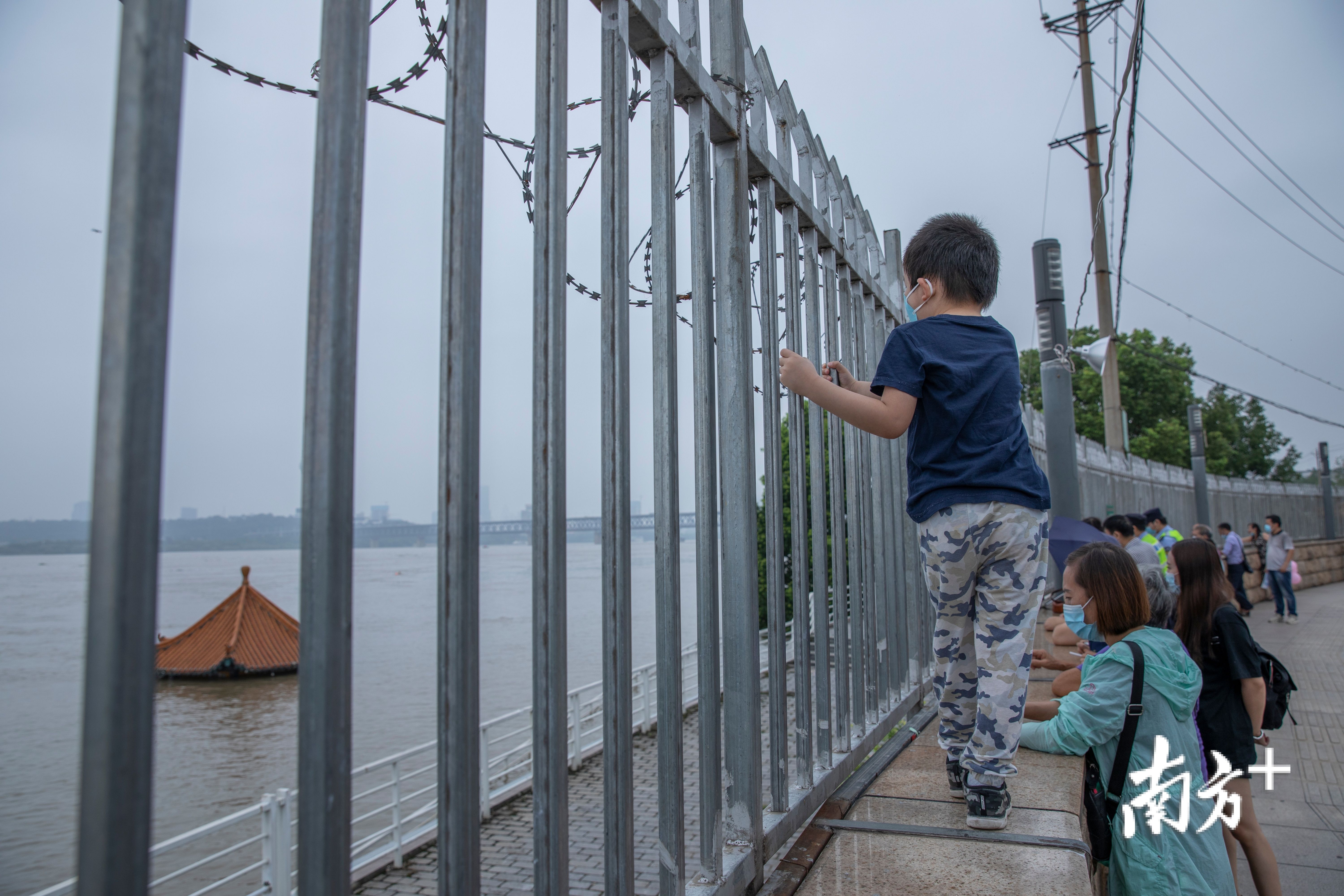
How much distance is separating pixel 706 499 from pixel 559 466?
0.70 m

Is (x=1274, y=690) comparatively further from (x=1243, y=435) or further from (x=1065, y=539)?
(x=1243, y=435)

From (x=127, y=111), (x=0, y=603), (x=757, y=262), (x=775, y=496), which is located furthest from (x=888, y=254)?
(x=0, y=603)

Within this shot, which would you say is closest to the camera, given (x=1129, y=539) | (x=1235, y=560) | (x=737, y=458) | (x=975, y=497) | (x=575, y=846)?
(x=737, y=458)

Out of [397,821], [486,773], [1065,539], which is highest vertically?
[1065,539]

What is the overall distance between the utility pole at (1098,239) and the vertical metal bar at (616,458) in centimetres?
1335

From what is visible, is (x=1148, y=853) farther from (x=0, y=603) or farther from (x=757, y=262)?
(x=0, y=603)

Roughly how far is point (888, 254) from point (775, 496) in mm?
2248

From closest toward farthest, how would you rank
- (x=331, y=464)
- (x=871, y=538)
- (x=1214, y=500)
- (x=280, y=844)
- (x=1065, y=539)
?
(x=331, y=464)
(x=871, y=538)
(x=1065, y=539)
(x=280, y=844)
(x=1214, y=500)

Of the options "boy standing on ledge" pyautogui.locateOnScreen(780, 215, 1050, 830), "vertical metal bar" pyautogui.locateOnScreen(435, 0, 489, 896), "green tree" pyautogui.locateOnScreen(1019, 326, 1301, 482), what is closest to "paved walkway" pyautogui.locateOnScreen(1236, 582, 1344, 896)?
"boy standing on ledge" pyautogui.locateOnScreen(780, 215, 1050, 830)

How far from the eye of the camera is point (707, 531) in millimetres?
1992

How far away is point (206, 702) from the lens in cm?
3412

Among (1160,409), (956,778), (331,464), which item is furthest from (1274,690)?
(1160,409)

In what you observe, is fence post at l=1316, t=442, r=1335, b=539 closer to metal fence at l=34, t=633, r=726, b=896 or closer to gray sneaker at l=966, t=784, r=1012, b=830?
metal fence at l=34, t=633, r=726, b=896

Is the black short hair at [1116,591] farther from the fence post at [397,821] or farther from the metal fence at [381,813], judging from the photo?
the fence post at [397,821]
